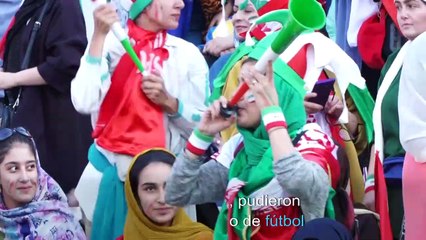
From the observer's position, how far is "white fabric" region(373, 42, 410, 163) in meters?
4.88

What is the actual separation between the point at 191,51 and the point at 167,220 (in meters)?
0.82

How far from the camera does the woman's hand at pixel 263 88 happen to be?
13.6ft

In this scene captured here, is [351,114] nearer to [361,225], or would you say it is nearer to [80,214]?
[361,225]

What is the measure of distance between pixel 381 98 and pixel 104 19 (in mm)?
1272

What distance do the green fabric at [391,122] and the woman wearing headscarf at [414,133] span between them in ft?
2.19

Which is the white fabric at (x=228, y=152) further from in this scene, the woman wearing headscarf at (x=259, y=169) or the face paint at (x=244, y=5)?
the face paint at (x=244, y=5)

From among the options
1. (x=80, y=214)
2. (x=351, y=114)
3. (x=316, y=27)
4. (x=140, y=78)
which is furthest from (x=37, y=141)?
(x=316, y=27)

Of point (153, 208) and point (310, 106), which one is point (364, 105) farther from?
point (153, 208)

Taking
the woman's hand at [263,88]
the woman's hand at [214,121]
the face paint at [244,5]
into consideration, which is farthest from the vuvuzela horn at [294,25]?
the face paint at [244,5]

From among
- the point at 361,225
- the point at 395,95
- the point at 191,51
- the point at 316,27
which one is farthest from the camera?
the point at 191,51

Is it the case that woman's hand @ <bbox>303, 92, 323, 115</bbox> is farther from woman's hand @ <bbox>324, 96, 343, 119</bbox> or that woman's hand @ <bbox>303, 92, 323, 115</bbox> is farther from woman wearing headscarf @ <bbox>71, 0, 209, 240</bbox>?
woman wearing headscarf @ <bbox>71, 0, 209, 240</bbox>

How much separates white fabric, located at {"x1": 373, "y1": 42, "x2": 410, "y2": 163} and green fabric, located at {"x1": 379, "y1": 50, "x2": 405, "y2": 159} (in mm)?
25

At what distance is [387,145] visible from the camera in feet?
16.4

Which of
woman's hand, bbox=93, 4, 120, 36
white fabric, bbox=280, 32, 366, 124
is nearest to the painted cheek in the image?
woman's hand, bbox=93, 4, 120, 36
